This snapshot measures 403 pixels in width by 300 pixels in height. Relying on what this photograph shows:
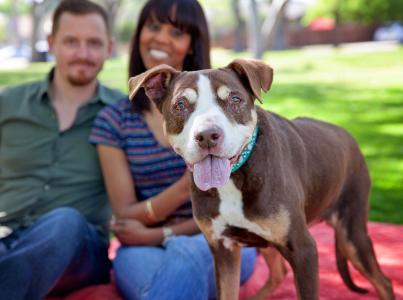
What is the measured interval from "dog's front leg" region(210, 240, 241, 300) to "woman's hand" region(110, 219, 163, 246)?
0.75 metres

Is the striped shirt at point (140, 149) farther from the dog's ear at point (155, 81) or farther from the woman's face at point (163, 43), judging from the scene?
the dog's ear at point (155, 81)

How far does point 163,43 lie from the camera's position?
403cm

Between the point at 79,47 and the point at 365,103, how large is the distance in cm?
1018

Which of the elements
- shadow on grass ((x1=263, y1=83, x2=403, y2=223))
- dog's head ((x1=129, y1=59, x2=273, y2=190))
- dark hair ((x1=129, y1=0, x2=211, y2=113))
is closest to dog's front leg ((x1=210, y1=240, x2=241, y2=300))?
dog's head ((x1=129, y1=59, x2=273, y2=190))

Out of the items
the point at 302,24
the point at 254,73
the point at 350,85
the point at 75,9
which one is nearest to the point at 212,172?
the point at 254,73

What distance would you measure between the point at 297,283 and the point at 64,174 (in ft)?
6.33

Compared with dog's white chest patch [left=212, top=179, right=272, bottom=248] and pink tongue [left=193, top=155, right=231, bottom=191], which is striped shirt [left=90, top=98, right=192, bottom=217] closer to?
dog's white chest patch [left=212, top=179, right=272, bottom=248]

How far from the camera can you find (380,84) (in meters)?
17.0

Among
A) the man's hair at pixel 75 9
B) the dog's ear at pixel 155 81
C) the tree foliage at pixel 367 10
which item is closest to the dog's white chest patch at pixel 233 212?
the dog's ear at pixel 155 81

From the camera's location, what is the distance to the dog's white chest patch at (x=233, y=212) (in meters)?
3.00

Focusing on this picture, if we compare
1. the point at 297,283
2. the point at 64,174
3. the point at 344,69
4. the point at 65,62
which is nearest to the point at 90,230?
the point at 64,174

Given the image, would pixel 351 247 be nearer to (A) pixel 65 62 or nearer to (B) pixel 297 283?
(B) pixel 297 283

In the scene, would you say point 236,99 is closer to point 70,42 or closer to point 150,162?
→ point 150,162

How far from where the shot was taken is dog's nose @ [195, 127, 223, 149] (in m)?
2.57
